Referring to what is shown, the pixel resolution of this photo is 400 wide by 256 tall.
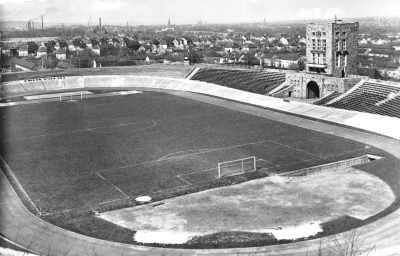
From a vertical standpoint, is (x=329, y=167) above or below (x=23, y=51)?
below

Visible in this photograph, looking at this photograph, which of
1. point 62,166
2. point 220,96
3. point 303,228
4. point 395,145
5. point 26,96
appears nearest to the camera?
point 303,228

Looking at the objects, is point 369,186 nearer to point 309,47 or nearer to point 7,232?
point 7,232

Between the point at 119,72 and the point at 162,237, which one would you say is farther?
the point at 119,72


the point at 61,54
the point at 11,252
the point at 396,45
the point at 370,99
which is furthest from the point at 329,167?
the point at 396,45

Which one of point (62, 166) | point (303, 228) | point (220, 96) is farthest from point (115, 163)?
point (220, 96)

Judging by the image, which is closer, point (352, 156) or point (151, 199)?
point (151, 199)

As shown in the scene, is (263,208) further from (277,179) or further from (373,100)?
(373,100)
